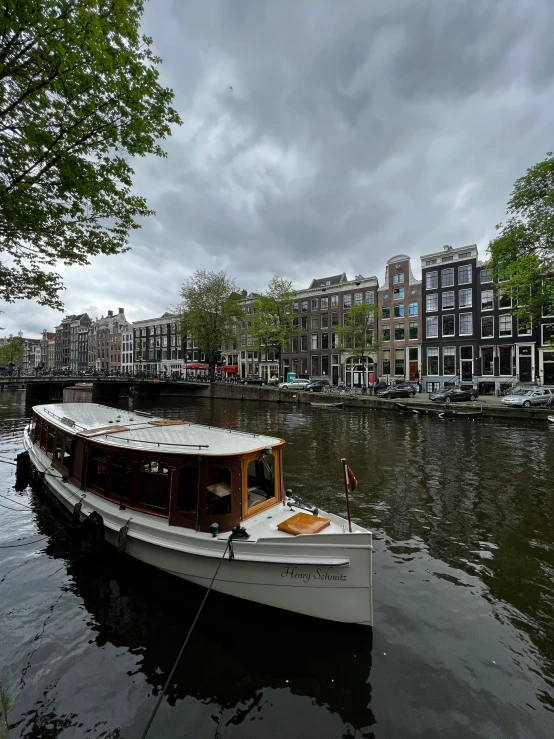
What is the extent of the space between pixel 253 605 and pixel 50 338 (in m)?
150

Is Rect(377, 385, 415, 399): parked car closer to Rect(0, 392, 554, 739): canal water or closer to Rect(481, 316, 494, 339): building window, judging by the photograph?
Rect(481, 316, 494, 339): building window

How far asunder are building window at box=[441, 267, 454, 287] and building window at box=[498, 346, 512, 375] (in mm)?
10266

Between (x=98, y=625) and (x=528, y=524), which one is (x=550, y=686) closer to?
(x=528, y=524)

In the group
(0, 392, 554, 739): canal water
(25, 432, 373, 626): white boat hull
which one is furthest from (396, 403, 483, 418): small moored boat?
(25, 432, 373, 626): white boat hull

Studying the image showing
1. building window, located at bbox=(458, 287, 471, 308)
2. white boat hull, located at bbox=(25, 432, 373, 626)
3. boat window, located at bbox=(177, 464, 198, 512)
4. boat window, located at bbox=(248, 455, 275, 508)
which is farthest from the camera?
building window, located at bbox=(458, 287, 471, 308)

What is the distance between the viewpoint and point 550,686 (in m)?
4.49

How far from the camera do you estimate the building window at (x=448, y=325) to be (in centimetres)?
4481

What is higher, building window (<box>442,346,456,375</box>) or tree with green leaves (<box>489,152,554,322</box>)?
tree with green leaves (<box>489,152,554,322</box>)

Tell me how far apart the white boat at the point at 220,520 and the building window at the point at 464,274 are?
4479cm

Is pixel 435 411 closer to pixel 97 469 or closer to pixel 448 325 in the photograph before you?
pixel 448 325

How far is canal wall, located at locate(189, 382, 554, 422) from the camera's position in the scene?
27234 millimetres

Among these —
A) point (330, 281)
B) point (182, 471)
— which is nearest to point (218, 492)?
point (182, 471)

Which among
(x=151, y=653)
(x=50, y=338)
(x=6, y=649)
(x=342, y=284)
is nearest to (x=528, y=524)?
(x=151, y=653)

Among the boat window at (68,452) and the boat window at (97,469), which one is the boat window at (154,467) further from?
the boat window at (68,452)
